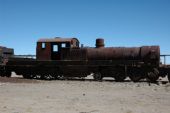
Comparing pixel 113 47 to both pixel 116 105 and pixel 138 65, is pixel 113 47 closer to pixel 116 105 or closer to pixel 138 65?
pixel 138 65

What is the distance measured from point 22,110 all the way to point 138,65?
17318 mm

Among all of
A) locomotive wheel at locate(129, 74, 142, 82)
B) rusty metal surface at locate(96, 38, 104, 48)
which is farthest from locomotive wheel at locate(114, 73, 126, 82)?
rusty metal surface at locate(96, 38, 104, 48)

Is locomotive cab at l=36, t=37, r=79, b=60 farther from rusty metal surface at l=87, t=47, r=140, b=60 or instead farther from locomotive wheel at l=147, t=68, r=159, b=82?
locomotive wheel at l=147, t=68, r=159, b=82

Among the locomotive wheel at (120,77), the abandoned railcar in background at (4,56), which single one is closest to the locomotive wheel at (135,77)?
the locomotive wheel at (120,77)

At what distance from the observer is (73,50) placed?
30.0 m

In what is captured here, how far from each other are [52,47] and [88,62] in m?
3.60

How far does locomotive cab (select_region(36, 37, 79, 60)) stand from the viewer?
99.3ft

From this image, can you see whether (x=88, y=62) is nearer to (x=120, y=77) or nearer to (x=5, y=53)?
(x=120, y=77)

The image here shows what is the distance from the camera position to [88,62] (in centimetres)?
2928

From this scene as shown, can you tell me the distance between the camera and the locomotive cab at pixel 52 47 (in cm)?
3027

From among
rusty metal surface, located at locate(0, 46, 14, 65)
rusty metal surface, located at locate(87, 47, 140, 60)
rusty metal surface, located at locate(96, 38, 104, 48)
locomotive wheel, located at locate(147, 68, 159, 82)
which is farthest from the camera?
rusty metal surface, located at locate(0, 46, 14, 65)

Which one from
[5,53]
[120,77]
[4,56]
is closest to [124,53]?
[120,77]

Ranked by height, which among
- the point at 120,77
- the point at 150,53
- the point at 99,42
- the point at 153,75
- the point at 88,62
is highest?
the point at 99,42

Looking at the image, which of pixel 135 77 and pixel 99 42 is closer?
pixel 135 77
